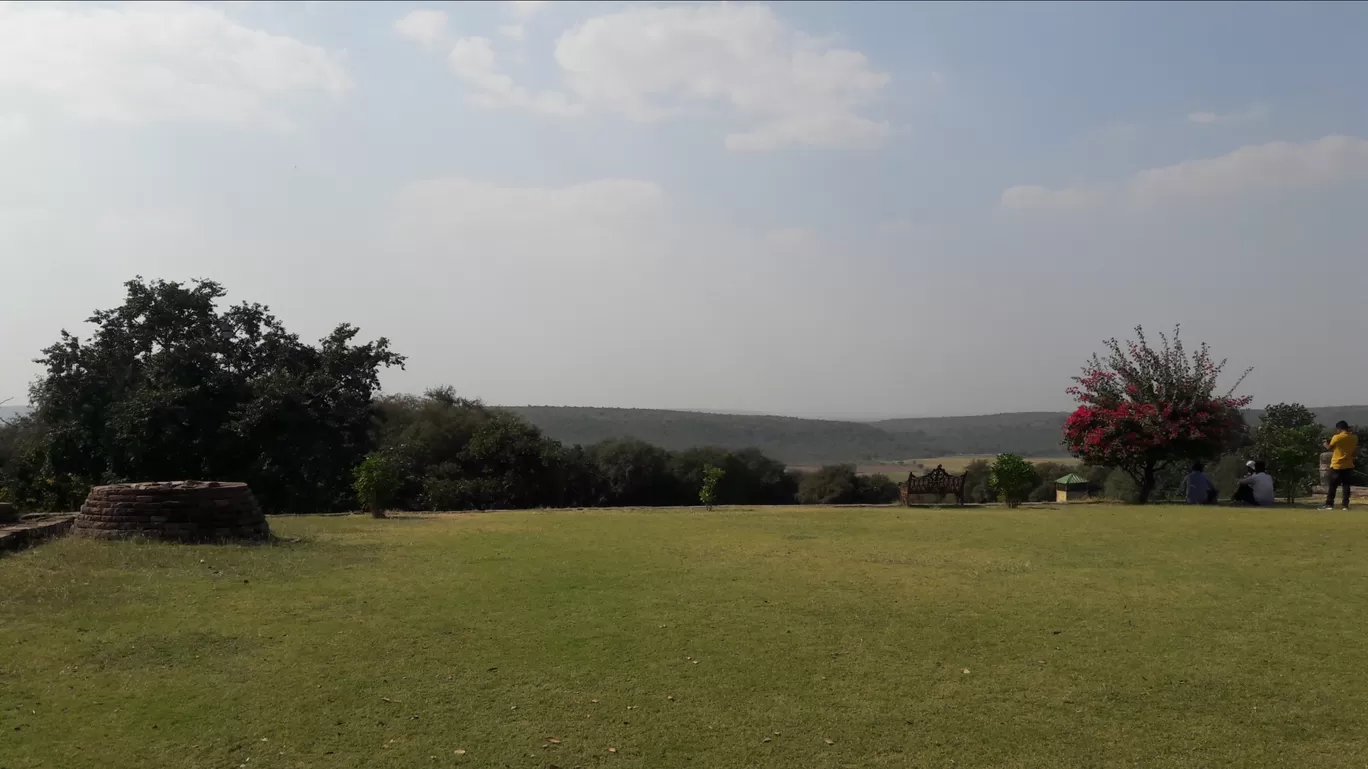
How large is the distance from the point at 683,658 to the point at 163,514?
7.57 m

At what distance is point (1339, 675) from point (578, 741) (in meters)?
4.18

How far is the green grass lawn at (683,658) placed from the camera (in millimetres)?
4102

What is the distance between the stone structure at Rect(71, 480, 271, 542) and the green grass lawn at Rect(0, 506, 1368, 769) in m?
0.47

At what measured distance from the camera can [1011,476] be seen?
1664 cm

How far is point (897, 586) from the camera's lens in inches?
303

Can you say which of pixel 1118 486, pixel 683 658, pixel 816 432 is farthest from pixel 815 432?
pixel 683 658

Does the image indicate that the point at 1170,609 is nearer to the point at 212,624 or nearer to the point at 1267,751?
the point at 1267,751

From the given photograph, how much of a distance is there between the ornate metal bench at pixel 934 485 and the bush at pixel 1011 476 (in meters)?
0.63

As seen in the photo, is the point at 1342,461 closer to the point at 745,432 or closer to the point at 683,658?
the point at 683,658

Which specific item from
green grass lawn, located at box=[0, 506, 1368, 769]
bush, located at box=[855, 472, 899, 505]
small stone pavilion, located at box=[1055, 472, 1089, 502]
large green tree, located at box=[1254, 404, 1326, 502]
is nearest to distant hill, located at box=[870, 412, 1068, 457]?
bush, located at box=[855, 472, 899, 505]

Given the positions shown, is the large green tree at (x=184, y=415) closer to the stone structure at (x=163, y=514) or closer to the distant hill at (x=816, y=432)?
the stone structure at (x=163, y=514)

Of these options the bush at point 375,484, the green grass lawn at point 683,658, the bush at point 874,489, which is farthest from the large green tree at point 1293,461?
the bush at point 874,489

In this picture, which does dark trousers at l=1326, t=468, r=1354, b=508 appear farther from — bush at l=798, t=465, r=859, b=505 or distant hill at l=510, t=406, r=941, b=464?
distant hill at l=510, t=406, r=941, b=464

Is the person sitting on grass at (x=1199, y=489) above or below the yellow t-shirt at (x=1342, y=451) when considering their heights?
below
